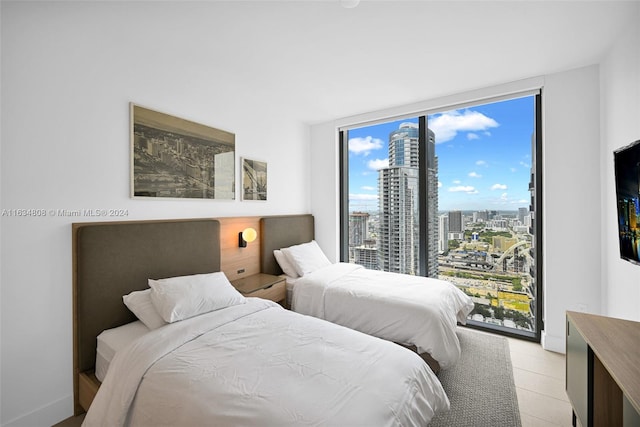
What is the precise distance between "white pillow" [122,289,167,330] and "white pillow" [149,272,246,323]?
47mm

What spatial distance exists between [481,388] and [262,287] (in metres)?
2.03

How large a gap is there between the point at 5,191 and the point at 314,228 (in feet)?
10.6

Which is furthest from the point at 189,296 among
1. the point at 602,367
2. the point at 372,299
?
the point at 602,367

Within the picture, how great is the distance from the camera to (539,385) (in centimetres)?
221

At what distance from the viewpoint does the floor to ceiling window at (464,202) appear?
3035mm

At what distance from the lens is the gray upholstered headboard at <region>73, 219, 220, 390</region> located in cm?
187

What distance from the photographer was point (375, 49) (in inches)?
90.1

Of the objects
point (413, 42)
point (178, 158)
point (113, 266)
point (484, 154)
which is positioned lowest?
point (113, 266)

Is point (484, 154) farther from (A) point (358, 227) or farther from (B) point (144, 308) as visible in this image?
(B) point (144, 308)

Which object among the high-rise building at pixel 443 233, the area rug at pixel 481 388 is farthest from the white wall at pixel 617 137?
the high-rise building at pixel 443 233

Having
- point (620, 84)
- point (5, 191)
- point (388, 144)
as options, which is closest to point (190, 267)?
point (5, 191)

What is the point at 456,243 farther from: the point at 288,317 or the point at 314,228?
the point at 288,317

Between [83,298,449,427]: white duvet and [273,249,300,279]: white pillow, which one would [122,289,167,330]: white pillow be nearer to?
[83,298,449,427]: white duvet

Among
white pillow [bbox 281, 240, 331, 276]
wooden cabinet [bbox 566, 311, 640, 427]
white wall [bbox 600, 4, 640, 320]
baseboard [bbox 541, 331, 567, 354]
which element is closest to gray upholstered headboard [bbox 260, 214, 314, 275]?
white pillow [bbox 281, 240, 331, 276]
